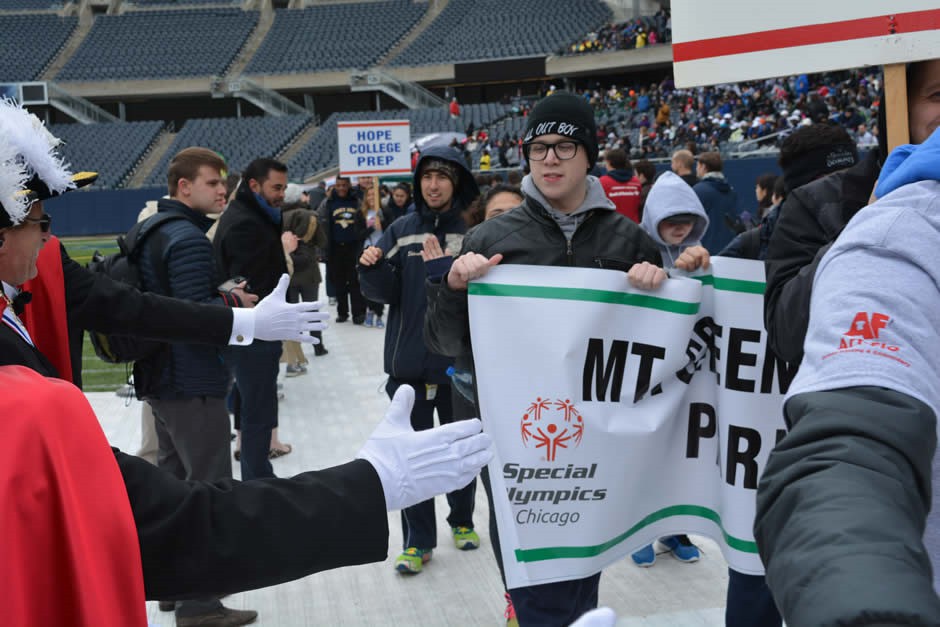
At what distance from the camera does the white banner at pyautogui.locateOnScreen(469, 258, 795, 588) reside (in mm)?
2898

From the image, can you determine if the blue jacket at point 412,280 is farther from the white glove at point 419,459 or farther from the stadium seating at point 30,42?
the stadium seating at point 30,42

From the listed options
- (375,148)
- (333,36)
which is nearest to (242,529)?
(375,148)

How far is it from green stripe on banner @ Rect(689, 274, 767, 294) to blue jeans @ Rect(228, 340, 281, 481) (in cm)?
252

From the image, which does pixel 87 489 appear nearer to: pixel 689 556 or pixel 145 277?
pixel 145 277

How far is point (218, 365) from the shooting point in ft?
13.0

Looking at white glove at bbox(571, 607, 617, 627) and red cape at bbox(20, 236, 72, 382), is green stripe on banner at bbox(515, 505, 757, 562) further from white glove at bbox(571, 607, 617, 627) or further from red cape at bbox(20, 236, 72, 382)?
white glove at bbox(571, 607, 617, 627)

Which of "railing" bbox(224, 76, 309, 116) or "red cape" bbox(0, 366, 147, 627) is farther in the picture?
"railing" bbox(224, 76, 309, 116)

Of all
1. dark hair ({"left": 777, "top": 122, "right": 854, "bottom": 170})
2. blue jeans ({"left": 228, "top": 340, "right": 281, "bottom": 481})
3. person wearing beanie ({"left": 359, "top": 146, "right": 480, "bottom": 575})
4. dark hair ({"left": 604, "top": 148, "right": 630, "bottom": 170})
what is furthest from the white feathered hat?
dark hair ({"left": 604, "top": 148, "right": 630, "bottom": 170})

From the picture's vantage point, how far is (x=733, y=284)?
309cm

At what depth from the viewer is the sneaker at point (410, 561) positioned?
432cm

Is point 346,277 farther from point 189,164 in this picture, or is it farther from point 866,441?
point 866,441

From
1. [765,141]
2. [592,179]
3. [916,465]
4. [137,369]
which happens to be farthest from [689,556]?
[765,141]

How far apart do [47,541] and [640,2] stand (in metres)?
46.1

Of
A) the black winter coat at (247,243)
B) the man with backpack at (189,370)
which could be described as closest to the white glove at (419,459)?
the man with backpack at (189,370)
